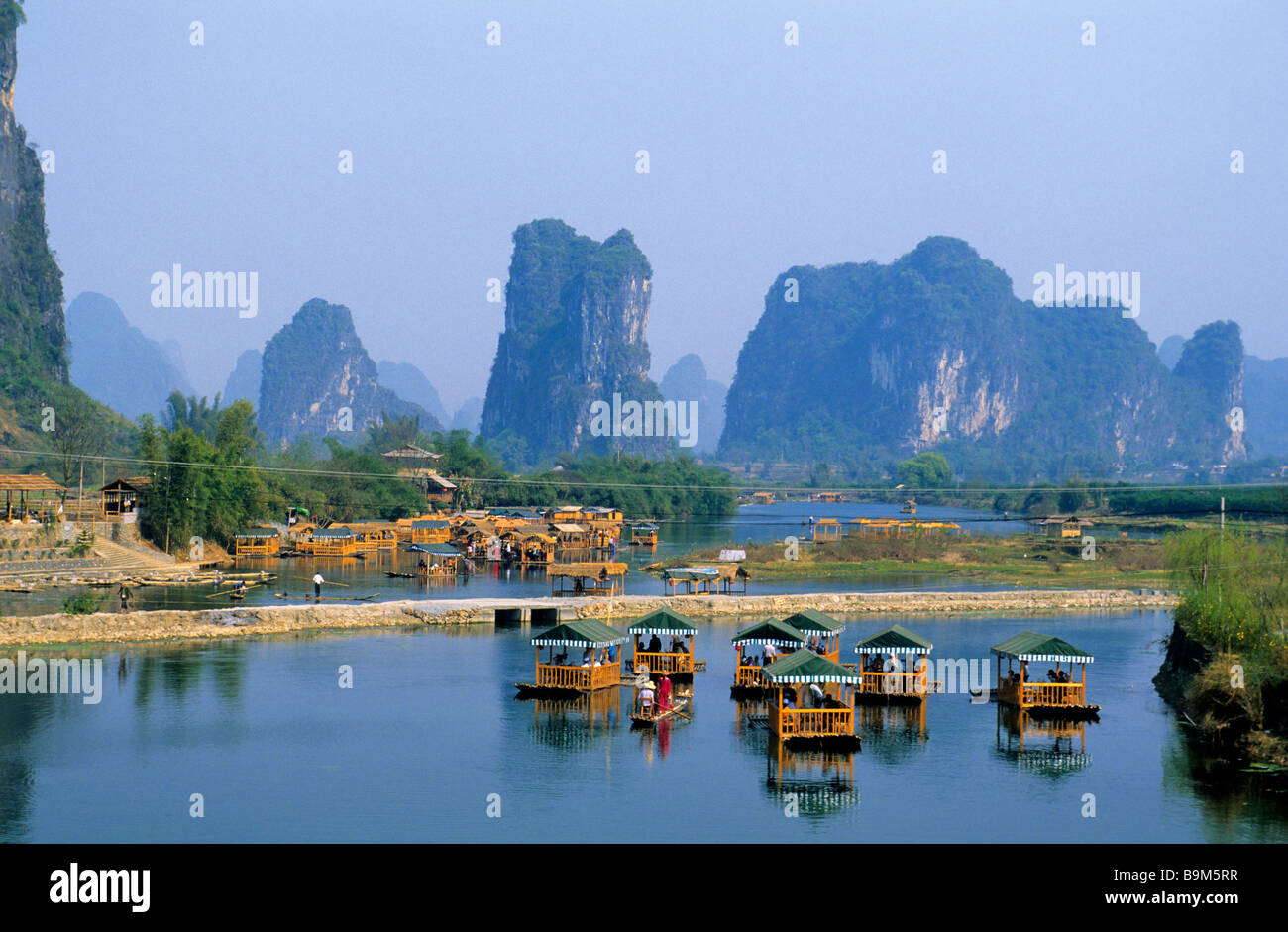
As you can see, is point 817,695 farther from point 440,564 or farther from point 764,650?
point 440,564

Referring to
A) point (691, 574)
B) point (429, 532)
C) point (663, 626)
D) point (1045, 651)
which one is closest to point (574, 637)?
point (663, 626)

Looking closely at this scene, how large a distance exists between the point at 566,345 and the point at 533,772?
148 meters

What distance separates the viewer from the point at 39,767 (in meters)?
16.0

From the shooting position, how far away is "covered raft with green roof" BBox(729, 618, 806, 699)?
2146cm

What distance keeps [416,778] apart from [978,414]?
606 ft

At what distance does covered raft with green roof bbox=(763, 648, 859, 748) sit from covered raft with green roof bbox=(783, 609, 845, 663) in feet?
15.4

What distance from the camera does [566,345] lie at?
162m

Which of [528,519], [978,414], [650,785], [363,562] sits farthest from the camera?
[978,414]

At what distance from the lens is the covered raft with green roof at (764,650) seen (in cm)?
2146

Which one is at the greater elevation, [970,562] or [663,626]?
[663,626]

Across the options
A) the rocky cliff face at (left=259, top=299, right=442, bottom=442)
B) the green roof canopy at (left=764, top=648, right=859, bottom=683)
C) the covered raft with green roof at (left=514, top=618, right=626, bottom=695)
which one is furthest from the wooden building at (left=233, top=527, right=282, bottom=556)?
the rocky cliff face at (left=259, top=299, right=442, bottom=442)
